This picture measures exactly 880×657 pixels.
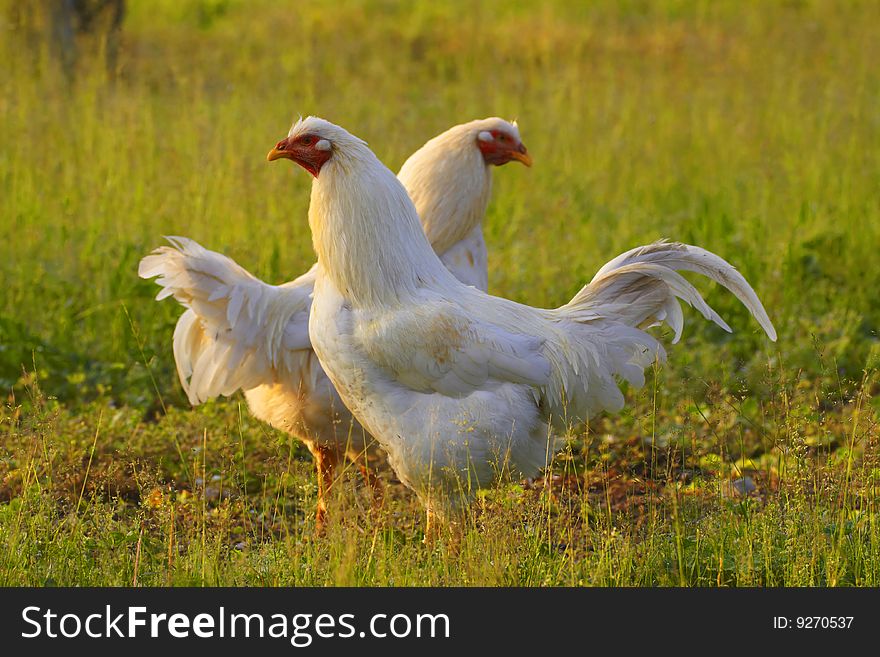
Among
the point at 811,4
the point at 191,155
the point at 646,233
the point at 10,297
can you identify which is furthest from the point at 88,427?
the point at 811,4

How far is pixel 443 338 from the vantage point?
420cm

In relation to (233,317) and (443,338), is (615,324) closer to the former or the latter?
(443,338)

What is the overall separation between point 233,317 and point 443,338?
123 centimetres

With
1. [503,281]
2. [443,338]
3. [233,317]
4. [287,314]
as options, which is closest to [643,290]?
[443,338]

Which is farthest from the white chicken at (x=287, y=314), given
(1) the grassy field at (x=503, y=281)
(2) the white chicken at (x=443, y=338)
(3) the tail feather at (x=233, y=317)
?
(2) the white chicken at (x=443, y=338)

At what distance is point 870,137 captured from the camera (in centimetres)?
1008

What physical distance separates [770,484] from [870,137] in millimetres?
5793

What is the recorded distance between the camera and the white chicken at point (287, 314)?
5.01 m

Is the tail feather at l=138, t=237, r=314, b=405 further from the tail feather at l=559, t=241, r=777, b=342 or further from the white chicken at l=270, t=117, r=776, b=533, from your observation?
the tail feather at l=559, t=241, r=777, b=342

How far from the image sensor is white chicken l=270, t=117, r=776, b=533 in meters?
4.22

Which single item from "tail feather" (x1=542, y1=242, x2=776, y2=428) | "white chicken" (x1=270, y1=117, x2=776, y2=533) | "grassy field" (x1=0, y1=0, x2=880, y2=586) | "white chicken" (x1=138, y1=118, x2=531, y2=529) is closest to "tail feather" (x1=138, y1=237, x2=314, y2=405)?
"white chicken" (x1=138, y1=118, x2=531, y2=529)

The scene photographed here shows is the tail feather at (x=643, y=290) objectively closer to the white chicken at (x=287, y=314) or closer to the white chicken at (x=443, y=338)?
the white chicken at (x=443, y=338)

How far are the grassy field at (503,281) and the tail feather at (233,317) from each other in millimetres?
317

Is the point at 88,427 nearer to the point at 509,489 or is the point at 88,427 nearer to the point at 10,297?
the point at 10,297
